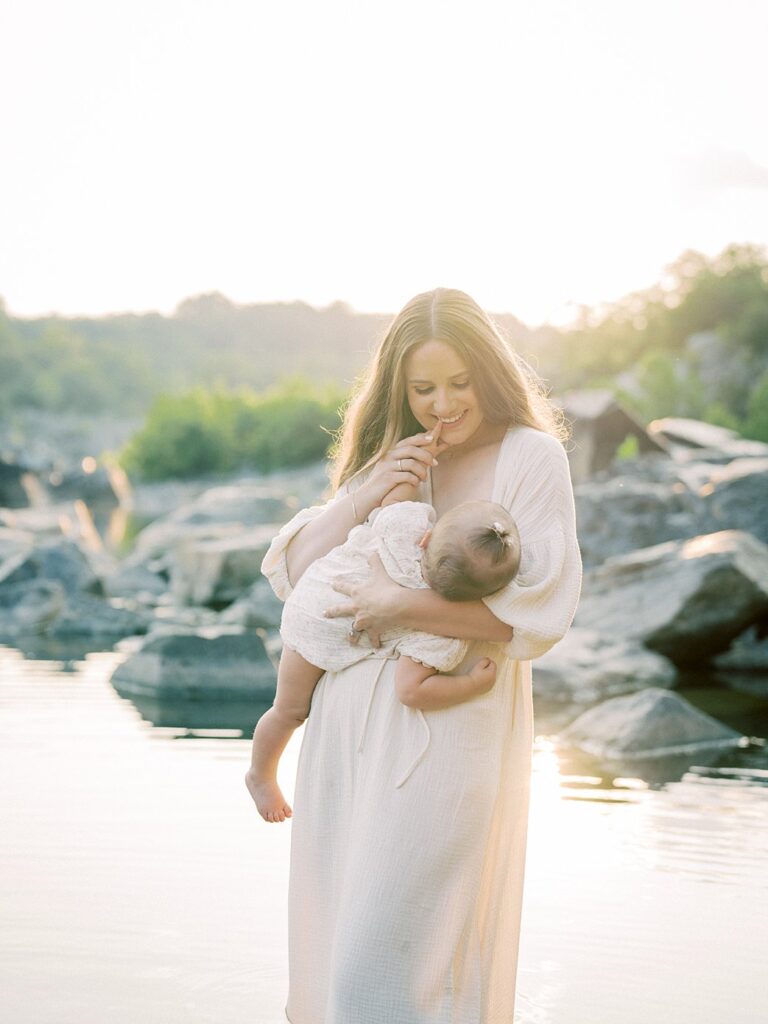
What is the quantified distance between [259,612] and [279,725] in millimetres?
9074

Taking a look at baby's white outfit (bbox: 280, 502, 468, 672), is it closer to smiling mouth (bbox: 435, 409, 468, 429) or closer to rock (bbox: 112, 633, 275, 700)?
smiling mouth (bbox: 435, 409, 468, 429)

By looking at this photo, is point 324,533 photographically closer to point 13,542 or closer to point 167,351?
point 13,542

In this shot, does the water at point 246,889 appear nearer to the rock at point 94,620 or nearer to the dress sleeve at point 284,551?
the dress sleeve at point 284,551

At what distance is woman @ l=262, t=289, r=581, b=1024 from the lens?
283 cm

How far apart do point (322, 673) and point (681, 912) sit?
2.16 meters

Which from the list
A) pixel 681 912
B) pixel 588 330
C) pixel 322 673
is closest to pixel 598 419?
pixel 681 912

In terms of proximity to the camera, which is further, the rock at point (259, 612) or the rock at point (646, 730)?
the rock at point (259, 612)

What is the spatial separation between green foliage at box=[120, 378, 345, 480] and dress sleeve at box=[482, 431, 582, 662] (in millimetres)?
56771

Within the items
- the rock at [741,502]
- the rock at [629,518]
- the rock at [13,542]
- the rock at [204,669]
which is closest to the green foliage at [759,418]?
the rock at [13,542]

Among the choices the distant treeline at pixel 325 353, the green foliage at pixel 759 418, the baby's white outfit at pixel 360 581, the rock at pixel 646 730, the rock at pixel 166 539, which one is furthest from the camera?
the distant treeline at pixel 325 353

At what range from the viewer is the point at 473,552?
9.15 ft

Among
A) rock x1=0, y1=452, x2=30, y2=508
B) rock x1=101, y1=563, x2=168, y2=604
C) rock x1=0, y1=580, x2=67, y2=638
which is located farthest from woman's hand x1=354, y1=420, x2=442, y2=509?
rock x1=0, y1=452, x2=30, y2=508

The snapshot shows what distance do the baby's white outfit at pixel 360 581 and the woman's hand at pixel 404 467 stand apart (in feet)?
0.14

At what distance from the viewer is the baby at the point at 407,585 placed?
2797mm
